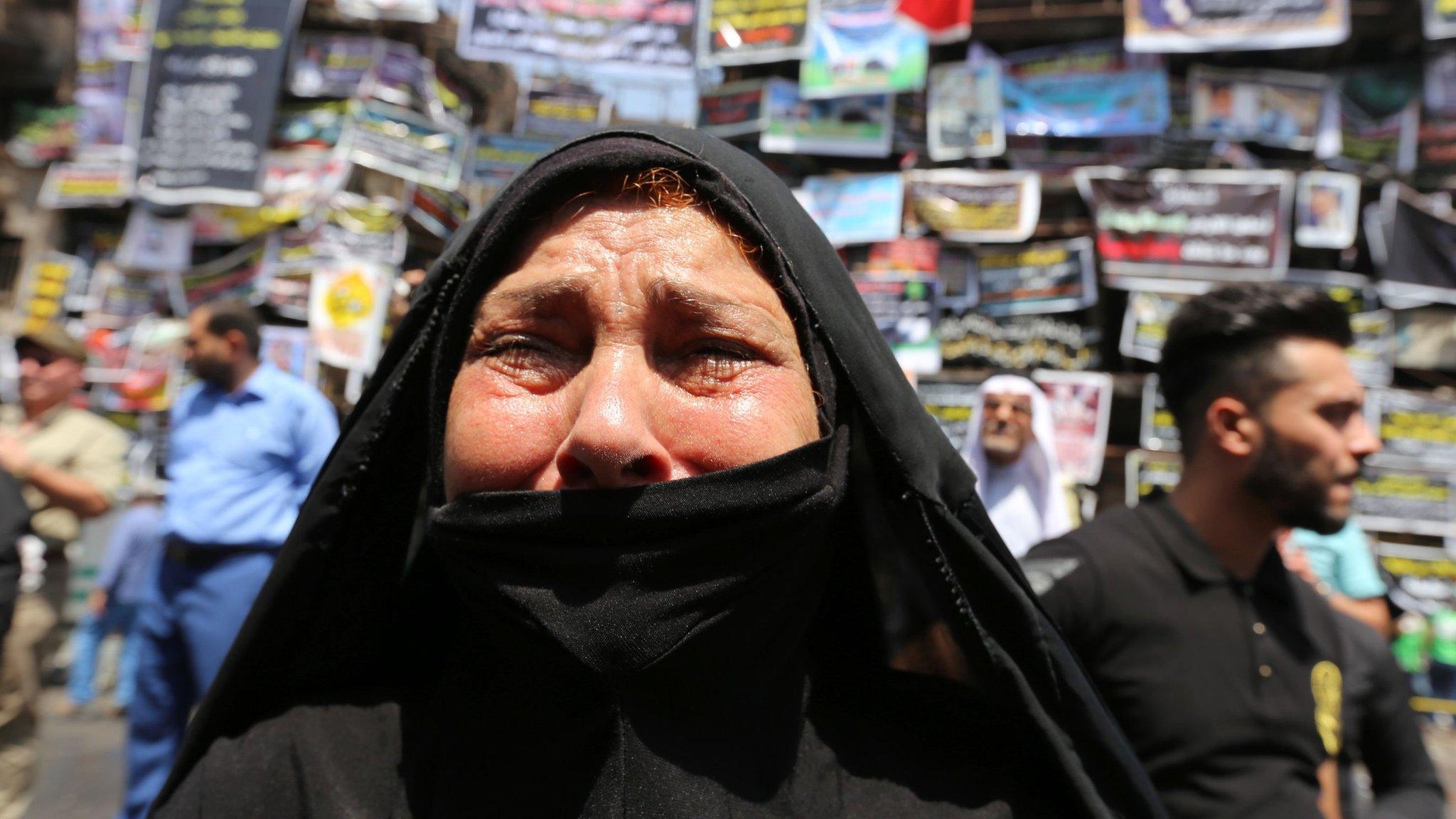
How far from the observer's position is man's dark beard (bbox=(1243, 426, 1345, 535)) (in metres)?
2.13

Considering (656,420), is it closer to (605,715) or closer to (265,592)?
(605,715)

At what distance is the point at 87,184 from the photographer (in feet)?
34.5

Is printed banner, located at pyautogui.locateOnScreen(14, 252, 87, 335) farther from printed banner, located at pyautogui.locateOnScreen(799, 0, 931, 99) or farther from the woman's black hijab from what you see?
the woman's black hijab

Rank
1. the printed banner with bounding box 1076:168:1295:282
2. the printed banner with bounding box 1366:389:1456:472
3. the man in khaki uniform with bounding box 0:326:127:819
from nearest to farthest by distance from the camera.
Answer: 1. the man in khaki uniform with bounding box 0:326:127:819
2. the printed banner with bounding box 1366:389:1456:472
3. the printed banner with bounding box 1076:168:1295:282

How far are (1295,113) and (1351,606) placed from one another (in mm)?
6534

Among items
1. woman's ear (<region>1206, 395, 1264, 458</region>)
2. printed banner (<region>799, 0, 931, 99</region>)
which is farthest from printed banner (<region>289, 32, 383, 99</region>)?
woman's ear (<region>1206, 395, 1264, 458</region>)

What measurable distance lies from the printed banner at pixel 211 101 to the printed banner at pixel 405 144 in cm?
91

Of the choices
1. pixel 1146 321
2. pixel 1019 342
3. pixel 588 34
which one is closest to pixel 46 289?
pixel 588 34

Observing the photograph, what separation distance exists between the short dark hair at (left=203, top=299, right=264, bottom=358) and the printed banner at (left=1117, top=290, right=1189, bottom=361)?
22.7ft

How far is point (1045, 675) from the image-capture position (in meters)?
1.11

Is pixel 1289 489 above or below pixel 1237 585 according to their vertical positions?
above

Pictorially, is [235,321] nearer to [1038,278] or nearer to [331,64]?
[1038,278]

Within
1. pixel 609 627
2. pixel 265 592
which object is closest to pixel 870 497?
pixel 609 627

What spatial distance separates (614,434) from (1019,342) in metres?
8.23
